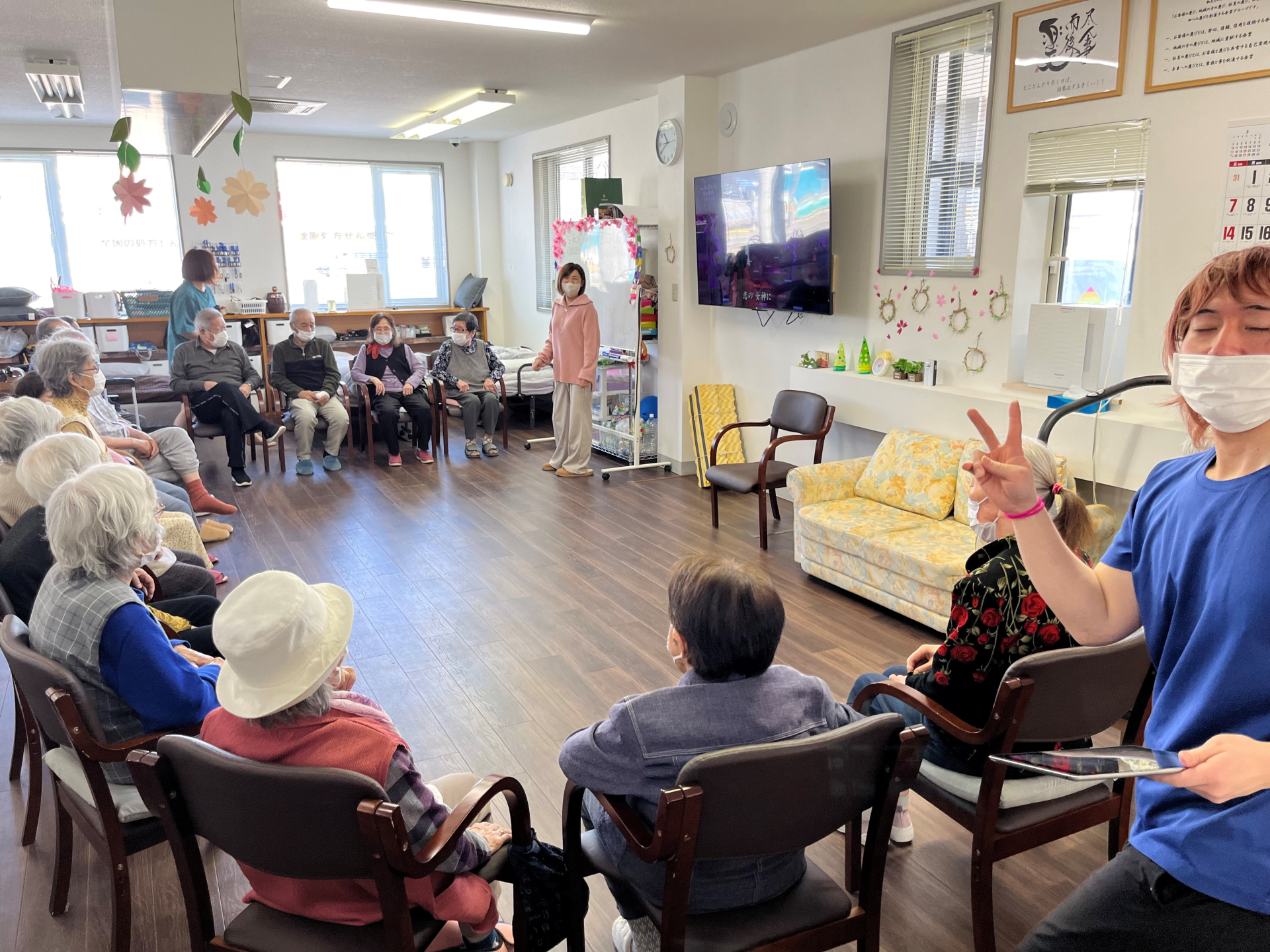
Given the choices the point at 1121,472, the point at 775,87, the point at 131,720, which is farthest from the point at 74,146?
the point at 1121,472

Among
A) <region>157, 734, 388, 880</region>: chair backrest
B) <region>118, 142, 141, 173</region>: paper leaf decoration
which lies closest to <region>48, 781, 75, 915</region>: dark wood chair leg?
<region>157, 734, 388, 880</region>: chair backrest

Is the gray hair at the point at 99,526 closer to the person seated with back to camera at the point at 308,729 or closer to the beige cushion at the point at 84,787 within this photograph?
the beige cushion at the point at 84,787

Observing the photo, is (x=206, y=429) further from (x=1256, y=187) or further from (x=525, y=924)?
(x=1256, y=187)

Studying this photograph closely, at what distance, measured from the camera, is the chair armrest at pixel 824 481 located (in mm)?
4594

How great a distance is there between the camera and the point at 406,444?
7.90 metres

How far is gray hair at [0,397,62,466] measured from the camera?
3.10 m

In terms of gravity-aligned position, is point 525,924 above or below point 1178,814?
below

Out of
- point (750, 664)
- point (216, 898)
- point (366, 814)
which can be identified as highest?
point (750, 664)

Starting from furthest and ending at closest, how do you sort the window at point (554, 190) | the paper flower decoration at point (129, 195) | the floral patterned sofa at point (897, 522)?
1. the window at point (554, 190)
2. the paper flower decoration at point (129, 195)
3. the floral patterned sofa at point (897, 522)

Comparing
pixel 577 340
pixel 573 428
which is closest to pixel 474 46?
pixel 577 340

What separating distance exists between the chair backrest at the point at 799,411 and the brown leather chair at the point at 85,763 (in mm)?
4032

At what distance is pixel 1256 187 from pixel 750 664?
308 centimetres

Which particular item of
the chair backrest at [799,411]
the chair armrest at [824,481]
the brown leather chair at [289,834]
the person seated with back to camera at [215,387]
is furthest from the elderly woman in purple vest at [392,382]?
the brown leather chair at [289,834]

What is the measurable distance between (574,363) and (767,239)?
188 cm
